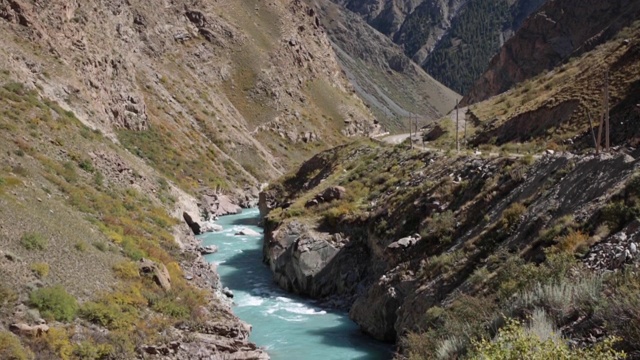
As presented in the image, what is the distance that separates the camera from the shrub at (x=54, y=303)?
665 inches

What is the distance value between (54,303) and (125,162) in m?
23.4

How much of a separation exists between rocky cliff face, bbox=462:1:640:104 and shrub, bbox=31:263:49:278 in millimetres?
60424

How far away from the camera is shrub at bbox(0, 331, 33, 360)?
46.3 ft

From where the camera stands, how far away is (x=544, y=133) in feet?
111

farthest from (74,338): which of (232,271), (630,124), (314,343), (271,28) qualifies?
(271,28)

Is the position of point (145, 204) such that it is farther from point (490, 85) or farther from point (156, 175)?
point (490, 85)

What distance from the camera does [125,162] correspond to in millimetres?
39344

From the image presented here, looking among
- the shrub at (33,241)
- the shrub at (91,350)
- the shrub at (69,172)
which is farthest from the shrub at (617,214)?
the shrub at (69,172)

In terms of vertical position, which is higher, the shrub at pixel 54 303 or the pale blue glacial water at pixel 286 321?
the shrub at pixel 54 303

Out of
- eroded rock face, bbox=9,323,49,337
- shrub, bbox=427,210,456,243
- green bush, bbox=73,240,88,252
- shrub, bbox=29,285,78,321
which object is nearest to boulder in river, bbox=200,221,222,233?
green bush, bbox=73,240,88,252

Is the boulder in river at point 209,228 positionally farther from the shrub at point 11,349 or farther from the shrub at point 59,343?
the shrub at point 11,349

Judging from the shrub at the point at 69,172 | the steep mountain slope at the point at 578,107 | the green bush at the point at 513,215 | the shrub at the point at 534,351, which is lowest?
the shrub at the point at 534,351

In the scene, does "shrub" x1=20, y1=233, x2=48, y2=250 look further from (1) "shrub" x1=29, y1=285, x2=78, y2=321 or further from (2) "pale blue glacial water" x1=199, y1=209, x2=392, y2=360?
(2) "pale blue glacial water" x1=199, y1=209, x2=392, y2=360

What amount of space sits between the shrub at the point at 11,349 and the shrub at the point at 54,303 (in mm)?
1891
